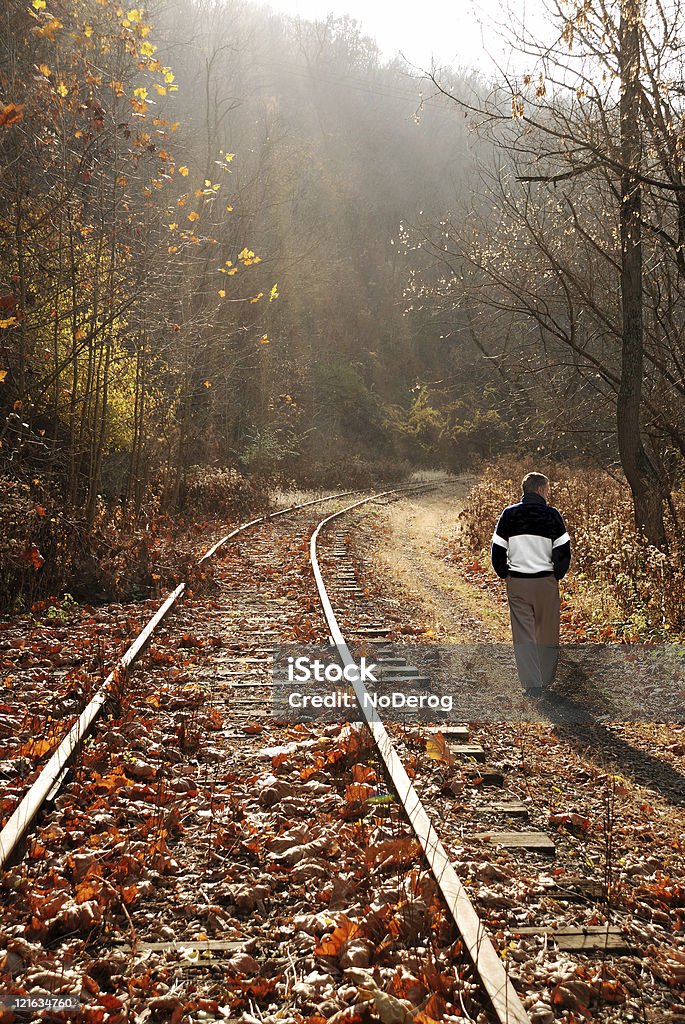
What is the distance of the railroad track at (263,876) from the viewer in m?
3.35

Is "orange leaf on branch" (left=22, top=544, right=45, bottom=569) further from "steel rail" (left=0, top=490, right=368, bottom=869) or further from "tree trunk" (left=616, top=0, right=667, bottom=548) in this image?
"tree trunk" (left=616, top=0, right=667, bottom=548)

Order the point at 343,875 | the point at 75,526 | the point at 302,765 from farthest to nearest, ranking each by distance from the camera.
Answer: the point at 75,526 < the point at 302,765 < the point at 343,875

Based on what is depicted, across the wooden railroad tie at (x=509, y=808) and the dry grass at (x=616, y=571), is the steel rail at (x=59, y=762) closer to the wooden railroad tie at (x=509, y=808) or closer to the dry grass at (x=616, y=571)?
the wooden railroad tie at (x=509, y=808)

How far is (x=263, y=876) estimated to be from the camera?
4258 mm

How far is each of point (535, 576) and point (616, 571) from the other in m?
4.97

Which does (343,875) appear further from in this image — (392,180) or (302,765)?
(392,180)

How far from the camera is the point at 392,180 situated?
66125mm

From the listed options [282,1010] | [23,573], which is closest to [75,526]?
[23,573]

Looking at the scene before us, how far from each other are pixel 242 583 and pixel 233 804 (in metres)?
8.04

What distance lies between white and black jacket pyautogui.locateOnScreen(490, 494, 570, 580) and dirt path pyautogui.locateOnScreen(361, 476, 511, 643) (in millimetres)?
2213

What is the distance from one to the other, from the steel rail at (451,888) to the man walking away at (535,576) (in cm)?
180

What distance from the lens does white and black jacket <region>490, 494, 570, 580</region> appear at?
7.83m

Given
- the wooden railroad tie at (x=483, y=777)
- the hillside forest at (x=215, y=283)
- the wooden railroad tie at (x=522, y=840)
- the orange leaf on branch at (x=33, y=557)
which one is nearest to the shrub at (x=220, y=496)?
the hillside forest at (x=215, y=283)

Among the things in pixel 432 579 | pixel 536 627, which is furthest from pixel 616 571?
pixel 536 627
